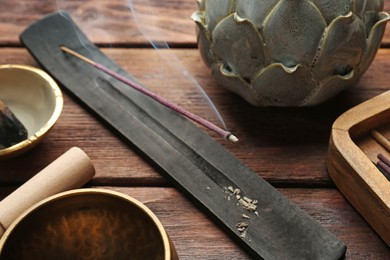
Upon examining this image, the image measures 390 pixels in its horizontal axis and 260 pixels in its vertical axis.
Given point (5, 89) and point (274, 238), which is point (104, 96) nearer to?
point (5, 89)

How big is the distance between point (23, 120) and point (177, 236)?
26cm

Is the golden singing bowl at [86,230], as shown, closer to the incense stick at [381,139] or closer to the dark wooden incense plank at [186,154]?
Result: the dark wooden incense plank at [186,154]

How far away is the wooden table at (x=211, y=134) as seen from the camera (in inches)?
28.7

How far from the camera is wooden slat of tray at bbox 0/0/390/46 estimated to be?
38.2 inches

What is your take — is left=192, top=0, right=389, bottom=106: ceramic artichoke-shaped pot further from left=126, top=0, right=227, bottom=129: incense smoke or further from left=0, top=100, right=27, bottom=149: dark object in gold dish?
left=0, top=100, right=27, bottom=149: dark object in gold dish

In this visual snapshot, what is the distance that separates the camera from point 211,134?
0.83 m

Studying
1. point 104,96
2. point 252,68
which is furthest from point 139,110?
point 252,68

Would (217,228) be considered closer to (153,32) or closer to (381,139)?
(381,139)

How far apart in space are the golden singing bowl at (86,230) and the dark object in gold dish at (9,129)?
0.19 metres

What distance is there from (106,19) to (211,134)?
11.6 inches

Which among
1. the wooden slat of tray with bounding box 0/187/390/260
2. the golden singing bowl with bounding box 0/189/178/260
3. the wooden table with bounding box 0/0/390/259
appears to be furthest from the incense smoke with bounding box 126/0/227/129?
the golden singing bowl with bounding box 0/189/178/260

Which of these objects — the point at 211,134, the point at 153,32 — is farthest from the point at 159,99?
the point at 153,32

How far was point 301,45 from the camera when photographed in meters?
0.73

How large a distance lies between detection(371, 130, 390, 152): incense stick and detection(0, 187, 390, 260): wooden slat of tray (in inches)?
3.1
